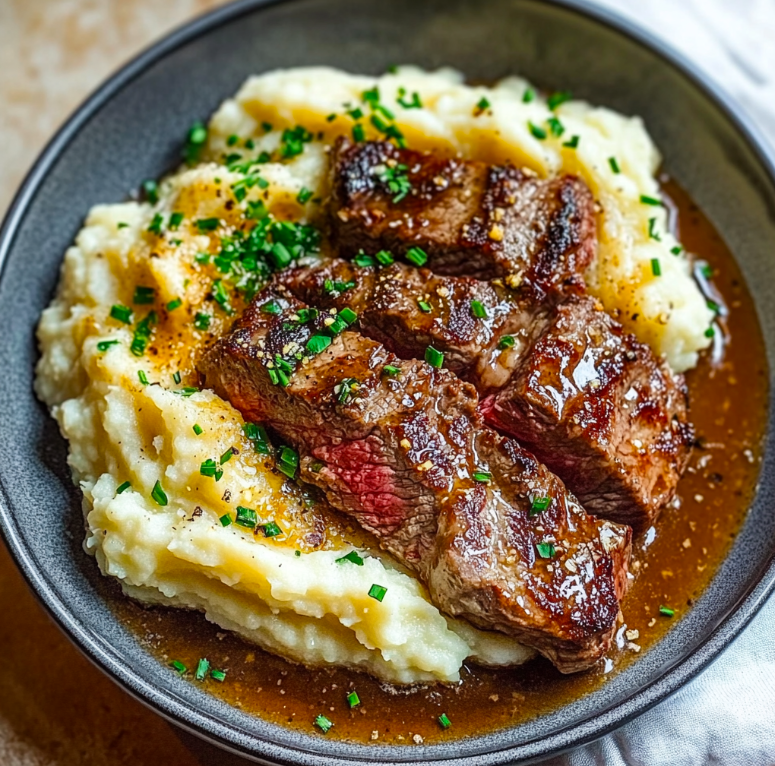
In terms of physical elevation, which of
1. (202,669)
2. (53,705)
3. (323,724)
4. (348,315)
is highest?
(348,315)

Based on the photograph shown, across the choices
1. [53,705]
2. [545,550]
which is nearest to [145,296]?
[53,705]

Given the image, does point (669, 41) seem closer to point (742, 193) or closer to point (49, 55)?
point (742, 193)

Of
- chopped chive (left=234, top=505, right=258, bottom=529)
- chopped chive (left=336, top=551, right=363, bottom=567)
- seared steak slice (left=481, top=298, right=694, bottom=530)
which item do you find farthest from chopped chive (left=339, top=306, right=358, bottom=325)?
chopped chive (left=336, top=551, right=363, bottom=567)

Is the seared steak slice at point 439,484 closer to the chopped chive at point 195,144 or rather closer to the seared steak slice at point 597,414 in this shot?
the seared steak slice at point 597,414

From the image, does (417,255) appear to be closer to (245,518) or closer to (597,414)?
(597,414)

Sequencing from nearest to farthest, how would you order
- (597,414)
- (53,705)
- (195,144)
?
(597,414) < (53,705) < (195,144)

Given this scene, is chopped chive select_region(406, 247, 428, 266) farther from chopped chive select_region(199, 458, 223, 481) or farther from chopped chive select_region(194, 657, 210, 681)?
chopped chive select_region(194, 657, 210, 681)

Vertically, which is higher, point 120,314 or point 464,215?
point 464,215

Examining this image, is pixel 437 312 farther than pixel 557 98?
No
